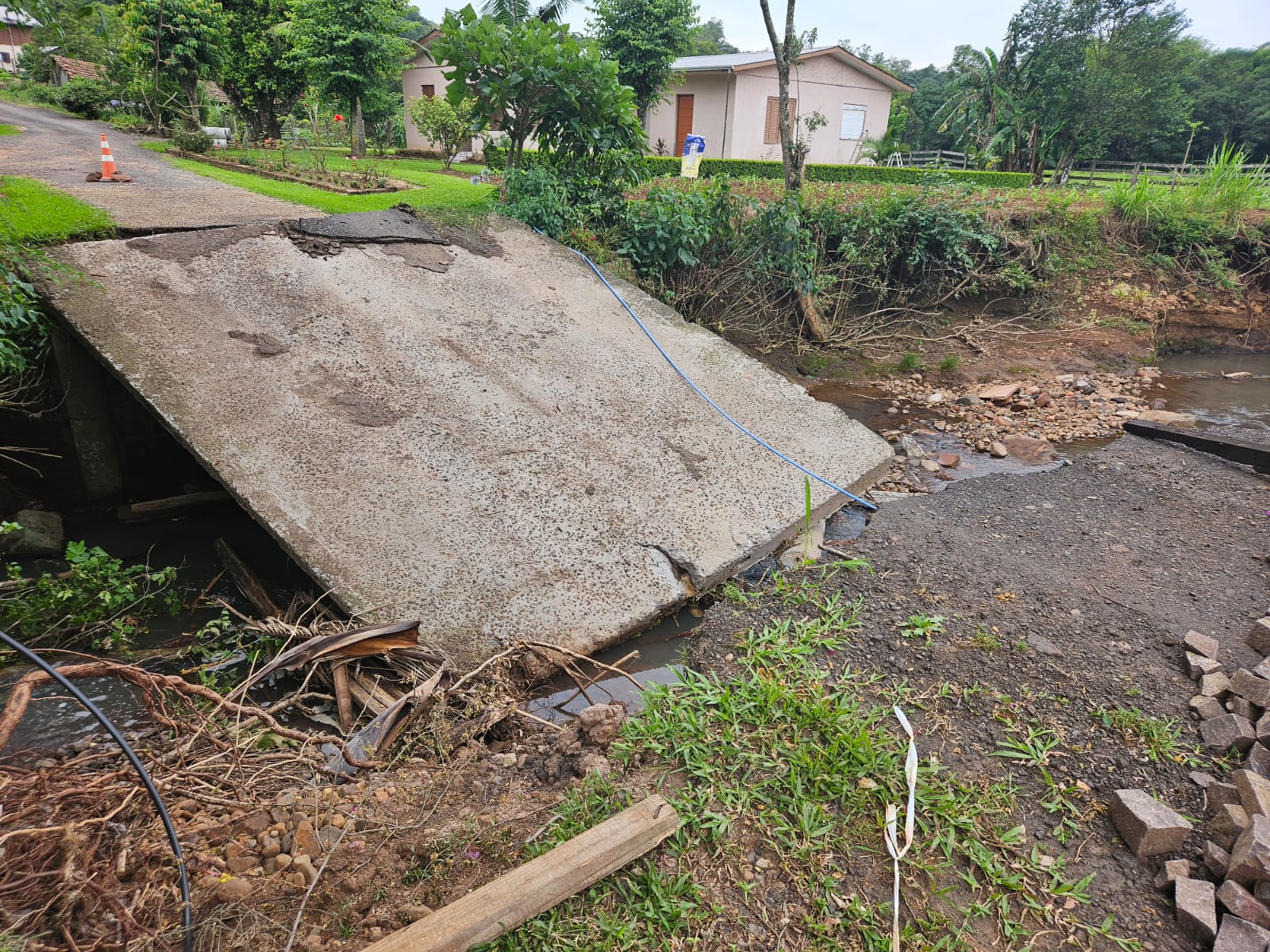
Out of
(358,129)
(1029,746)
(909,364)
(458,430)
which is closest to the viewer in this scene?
(1029,746)

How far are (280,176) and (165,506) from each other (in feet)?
23.5

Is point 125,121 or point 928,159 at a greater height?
point 928,159

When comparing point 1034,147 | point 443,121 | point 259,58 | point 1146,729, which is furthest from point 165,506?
point 1034,147

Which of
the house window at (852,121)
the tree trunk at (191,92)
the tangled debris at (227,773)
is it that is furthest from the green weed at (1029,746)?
the house window at (852,121)

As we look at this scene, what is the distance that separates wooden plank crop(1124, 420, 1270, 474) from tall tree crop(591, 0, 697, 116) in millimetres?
16806

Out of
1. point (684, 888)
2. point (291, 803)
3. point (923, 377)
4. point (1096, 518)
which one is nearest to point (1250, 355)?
point (923, 377)

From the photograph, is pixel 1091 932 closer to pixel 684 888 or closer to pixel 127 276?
pixel 684 888

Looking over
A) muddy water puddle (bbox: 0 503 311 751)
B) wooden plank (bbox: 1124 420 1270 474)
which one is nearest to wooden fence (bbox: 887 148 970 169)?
wooden plank (bbox: 1124 420 1270 474)

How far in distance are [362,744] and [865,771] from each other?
197 centimetres

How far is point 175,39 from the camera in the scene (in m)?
18.0

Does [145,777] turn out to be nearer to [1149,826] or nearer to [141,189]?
[1149,826]

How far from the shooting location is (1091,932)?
2.32 metres

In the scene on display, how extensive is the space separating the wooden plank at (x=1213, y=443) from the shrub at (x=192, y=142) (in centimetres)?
1536

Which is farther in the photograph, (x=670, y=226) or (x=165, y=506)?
(x=670, y=226)
